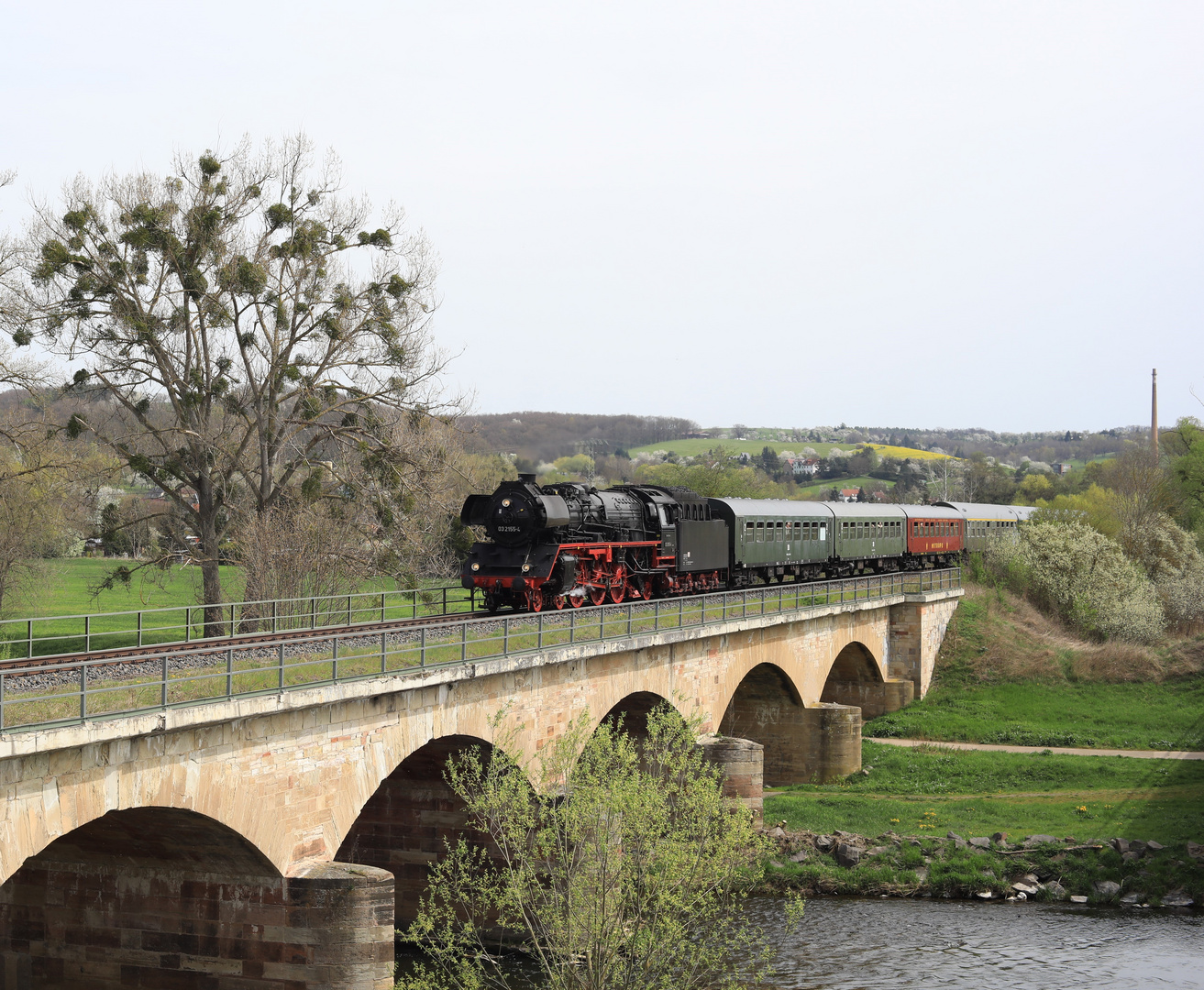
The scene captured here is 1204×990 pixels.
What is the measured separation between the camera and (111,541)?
35688mm

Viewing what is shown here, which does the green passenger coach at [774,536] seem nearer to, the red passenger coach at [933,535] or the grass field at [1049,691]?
the grass field at [1049,691]

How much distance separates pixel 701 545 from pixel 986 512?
33698 millimetres

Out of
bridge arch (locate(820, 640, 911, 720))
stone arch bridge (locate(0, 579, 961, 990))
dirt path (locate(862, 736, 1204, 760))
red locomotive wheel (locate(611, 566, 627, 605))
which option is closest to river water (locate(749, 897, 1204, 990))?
stone arch bridge (locate(0, 579, 961, 990))

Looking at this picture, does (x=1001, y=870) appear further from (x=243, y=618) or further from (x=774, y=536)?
(x=243, y=618)

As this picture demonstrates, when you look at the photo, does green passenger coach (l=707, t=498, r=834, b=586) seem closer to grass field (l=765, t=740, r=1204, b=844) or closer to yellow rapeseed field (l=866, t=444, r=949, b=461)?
grass field (l=765, t=740, r=1204, b=844)

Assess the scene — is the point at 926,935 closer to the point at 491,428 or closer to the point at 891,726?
the point at 891,726

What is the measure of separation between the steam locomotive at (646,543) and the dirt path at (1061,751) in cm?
731

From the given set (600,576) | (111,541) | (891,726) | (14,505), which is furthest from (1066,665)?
(14,505)

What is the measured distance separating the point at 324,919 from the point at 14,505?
25.5 meters

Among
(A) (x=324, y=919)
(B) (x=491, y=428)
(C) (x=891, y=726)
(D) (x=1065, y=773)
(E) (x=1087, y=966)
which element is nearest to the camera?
(A) (x=324, y=919)

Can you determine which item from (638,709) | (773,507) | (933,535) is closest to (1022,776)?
(773,507)

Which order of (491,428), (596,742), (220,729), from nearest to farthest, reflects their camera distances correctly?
1. (220,729)
2. (596,742)
3. (491,428)

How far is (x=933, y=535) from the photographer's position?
55.4 m

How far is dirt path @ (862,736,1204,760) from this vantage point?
35375 millimetres
